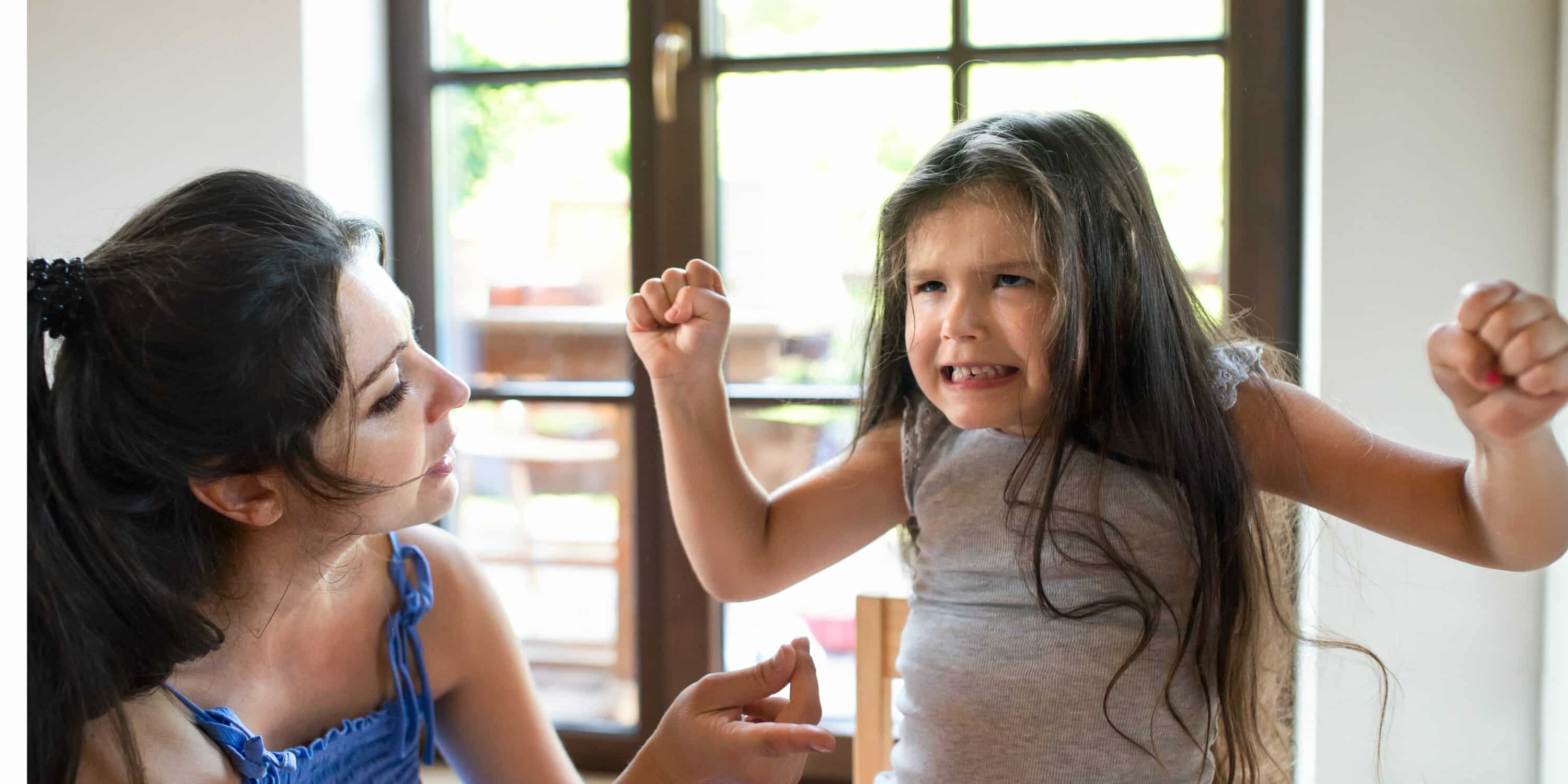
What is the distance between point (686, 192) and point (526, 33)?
0.35m

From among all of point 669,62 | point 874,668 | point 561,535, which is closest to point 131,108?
point 669,62

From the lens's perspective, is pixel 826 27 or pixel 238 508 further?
pixel 826 27

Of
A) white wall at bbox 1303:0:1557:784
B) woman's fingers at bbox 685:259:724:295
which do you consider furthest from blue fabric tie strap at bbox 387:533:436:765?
white wall at bbox 1303:0:1557:784

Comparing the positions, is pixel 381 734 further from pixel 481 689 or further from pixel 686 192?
pixel 686 192

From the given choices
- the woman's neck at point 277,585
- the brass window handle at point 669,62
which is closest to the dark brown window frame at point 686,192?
the brass window handle at point 669,62

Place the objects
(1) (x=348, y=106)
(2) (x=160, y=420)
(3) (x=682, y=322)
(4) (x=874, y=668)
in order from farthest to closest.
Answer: (1) (x=348, y=106) < (4) (x=874, y=668) < (3) (x=682, y=322) < (2) (x=160, y=420)

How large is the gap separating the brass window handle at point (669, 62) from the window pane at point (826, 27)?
6 cm

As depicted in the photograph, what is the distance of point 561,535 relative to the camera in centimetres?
179

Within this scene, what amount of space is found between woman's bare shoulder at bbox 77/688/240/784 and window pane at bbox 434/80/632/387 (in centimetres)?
91

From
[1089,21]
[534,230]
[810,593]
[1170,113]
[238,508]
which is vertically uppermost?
[1089,21]

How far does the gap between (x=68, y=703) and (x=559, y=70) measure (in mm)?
1166

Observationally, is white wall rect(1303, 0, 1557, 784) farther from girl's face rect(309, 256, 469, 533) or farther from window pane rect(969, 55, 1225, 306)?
girl's face rect(309, 256, 469, 533)

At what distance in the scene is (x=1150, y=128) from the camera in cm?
152

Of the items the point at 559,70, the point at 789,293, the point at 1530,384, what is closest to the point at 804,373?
the point at 789,293
